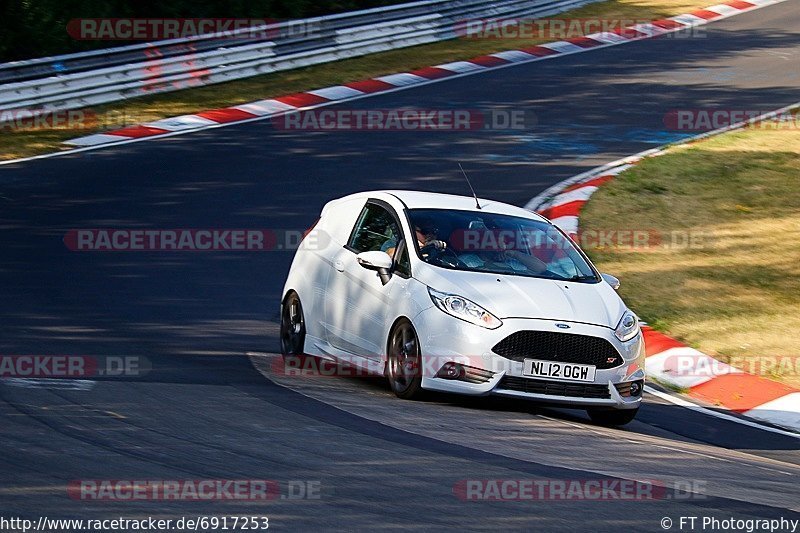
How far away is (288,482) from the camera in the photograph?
7031 millimetres

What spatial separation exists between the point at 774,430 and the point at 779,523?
3.40 meters

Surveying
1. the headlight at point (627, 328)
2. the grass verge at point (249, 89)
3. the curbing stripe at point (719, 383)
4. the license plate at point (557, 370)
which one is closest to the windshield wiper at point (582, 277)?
the headlight at point (627, 328)

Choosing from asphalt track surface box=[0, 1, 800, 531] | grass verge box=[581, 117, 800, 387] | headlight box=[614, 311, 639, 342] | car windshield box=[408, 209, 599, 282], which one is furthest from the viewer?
grass verge box=[581, 117, 800, 387]

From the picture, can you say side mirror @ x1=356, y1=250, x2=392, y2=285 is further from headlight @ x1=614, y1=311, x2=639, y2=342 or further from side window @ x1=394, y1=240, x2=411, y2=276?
headlight @ x1=614, y1=311, x2=639, y2=342

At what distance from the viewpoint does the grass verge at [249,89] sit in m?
19.8

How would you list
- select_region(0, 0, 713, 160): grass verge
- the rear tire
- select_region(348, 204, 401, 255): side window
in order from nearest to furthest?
select_region(348, 204, 401, 255): side window → the rear tire → select_region(0, 0, 713, 160): grass verge

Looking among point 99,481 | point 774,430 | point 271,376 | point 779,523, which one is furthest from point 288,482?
point 774,430

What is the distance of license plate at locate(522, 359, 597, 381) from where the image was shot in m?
9.29

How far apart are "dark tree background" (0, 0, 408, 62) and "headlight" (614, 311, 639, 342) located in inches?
672

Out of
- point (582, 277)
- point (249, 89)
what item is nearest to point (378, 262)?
point (582, 277)

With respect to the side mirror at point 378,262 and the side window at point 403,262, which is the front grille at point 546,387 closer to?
the side window at point 403,262

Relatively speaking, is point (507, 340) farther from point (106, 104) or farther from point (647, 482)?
point (106, 104)

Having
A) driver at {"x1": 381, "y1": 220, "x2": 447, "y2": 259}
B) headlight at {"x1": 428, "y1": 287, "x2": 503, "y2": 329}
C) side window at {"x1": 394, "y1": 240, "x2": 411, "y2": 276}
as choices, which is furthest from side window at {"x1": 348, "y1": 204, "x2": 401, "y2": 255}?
headlight at {"x1": 428, "y1": 287, "x2": 503, "y2": 329}

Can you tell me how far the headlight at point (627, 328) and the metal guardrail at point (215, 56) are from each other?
44.4 ft
